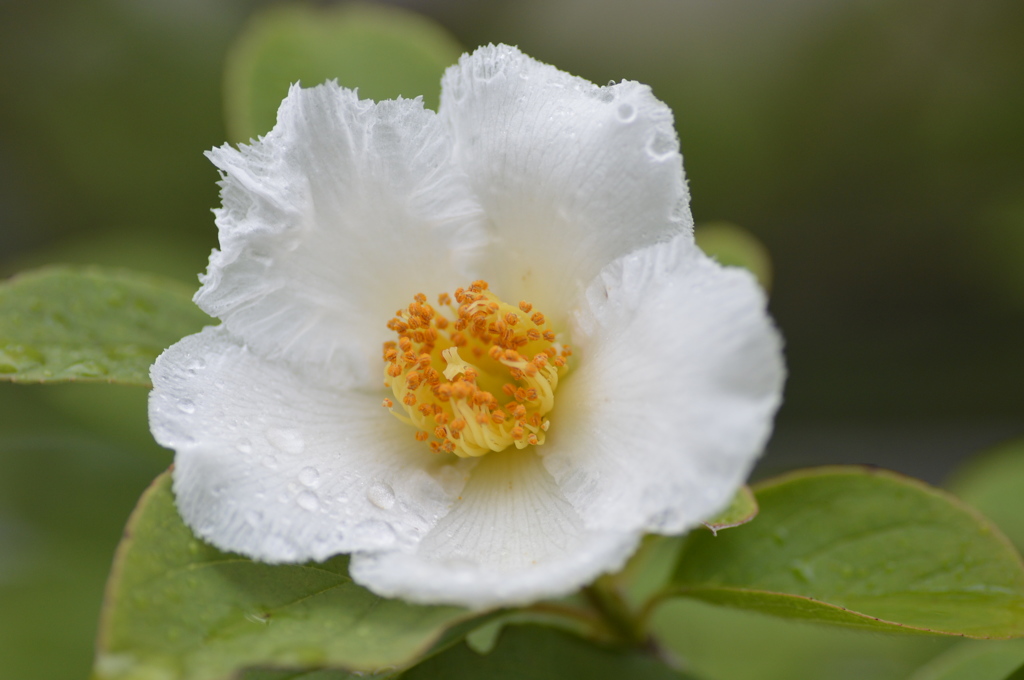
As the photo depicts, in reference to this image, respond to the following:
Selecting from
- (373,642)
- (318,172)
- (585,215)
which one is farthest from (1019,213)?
(373,642)

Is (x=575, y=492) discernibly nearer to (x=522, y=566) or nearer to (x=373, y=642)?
(x=522, y=566)

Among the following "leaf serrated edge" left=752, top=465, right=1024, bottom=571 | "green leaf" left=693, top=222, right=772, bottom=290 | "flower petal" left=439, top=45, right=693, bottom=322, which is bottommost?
"leaf serrated edge" left=752, top=465, right=1024, bottom=571

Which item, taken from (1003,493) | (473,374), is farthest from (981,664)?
(473,374)

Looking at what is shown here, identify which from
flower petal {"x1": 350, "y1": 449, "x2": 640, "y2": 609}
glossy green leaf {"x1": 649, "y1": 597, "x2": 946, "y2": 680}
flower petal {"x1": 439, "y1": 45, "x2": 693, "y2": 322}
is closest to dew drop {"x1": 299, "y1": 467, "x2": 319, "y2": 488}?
flower petal {"x1": 350, "y1": 449, "x2": 640, "y2": 609}

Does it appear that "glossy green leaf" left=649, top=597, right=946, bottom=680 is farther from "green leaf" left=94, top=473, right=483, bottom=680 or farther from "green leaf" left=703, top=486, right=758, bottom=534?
"green leaf" left=94, top=473, right=483, bottom=680

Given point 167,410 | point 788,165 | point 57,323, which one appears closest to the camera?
point 167,410

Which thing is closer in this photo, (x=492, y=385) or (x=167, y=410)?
(x=167, y=410)
